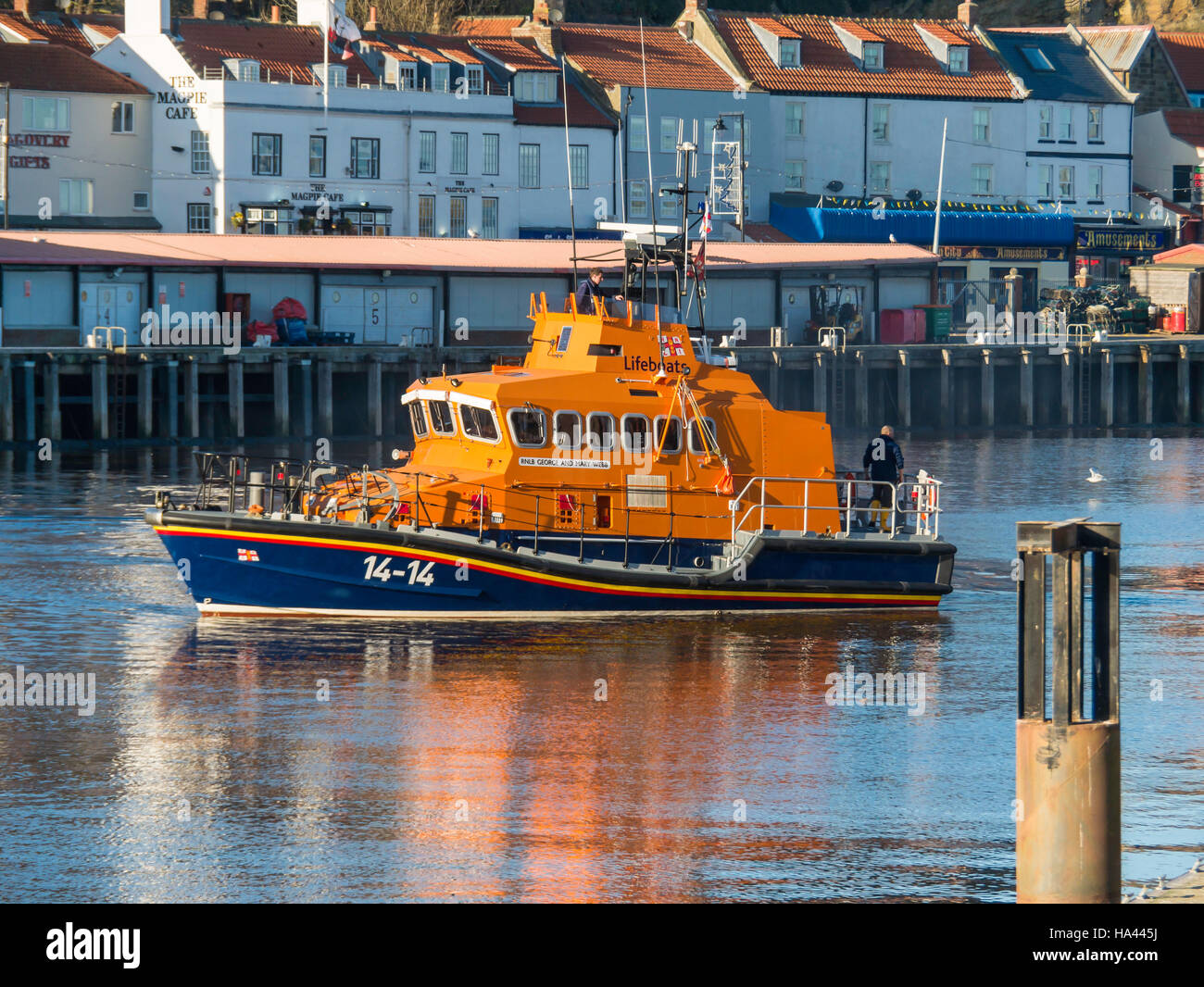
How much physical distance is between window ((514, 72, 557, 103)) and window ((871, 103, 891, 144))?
1456 centimetres

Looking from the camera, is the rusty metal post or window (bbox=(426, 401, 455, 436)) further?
window (bbox=(426, 401, 455, 436))

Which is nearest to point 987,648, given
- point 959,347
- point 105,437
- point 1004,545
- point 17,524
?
point 1004,545

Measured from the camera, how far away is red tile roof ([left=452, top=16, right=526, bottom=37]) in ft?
258

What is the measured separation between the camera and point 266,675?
21875 millimetres

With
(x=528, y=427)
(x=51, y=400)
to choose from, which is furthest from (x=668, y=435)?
(x=51, y=400)

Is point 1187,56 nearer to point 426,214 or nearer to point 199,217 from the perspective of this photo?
point 426,214

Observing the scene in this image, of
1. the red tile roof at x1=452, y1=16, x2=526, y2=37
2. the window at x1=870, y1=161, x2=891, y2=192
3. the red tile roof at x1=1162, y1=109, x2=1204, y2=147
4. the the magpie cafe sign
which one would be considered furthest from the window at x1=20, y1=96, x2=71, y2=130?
the red tile roof at x1=1162, y1=109, x2=1204, y2=147

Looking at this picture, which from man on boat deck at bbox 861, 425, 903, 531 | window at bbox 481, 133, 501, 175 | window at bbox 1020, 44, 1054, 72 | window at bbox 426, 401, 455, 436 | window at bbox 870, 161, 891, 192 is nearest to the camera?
window at bbox 426, 401, 455, 436

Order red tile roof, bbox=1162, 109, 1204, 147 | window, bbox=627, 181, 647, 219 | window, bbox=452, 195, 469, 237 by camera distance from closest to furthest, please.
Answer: window, bbox=452, 195, 469, 237 < window, bbox=627, 181, 647, 219 < red tile roof, bbox=1162, 109, 1204, 147

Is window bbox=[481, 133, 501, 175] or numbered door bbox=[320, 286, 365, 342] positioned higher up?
window bbox=[481, 133, 501, 175]

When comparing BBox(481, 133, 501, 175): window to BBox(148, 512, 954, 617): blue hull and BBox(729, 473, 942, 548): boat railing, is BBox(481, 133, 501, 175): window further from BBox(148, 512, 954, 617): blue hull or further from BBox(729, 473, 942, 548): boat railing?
BBox(148, 512, 954, 617): blue hull

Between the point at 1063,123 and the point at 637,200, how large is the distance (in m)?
21.5

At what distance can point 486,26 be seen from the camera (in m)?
81.0
